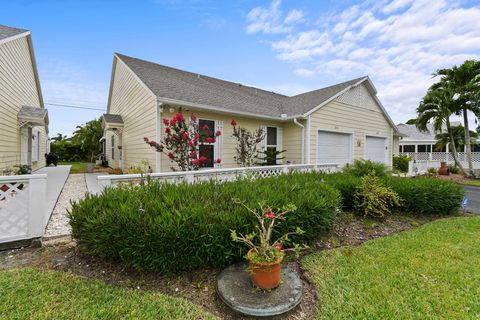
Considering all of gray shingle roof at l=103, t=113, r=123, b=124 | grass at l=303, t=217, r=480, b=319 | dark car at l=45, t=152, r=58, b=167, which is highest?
gray shingle roof at l=103, t=113, r=123, b=124

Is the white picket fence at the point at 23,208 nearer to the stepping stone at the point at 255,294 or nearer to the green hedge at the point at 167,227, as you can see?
the green hedge at the point at 167,227

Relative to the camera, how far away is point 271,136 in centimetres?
1020

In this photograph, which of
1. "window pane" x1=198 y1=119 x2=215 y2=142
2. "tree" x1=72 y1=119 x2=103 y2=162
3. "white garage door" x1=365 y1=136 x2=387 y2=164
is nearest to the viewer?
"window pane" x1=198 y1=119 x2=215 y2=142

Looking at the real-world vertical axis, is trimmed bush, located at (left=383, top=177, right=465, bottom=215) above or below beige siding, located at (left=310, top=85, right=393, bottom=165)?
below

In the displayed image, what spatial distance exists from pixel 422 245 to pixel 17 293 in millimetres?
5460

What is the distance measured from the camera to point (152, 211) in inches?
105

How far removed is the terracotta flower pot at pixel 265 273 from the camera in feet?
7.50

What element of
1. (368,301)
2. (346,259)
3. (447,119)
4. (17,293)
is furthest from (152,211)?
(447,119)

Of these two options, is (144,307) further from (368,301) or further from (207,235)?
(368,301)

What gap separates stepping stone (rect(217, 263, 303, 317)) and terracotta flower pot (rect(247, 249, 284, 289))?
0.07 meters

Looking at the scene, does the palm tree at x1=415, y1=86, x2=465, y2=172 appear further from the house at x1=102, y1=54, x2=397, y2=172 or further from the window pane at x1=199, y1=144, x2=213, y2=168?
the window pane at x1=199, y1=144, x2=213, y2=168

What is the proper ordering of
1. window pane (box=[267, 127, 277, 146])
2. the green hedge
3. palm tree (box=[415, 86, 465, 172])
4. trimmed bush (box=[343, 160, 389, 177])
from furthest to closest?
palm tree (box=[415, 86, 465, 172])
window pane (box=[267, 127, 277, 146])
trimmed bush (box=[343, 160, 389, 177])
the green hedge

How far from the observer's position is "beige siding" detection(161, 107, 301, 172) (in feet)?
25.0

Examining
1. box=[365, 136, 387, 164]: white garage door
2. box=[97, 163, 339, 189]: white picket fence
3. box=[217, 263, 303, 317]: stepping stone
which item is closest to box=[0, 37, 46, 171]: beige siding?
box=[97, 163, 339, 189]: white picket fence
